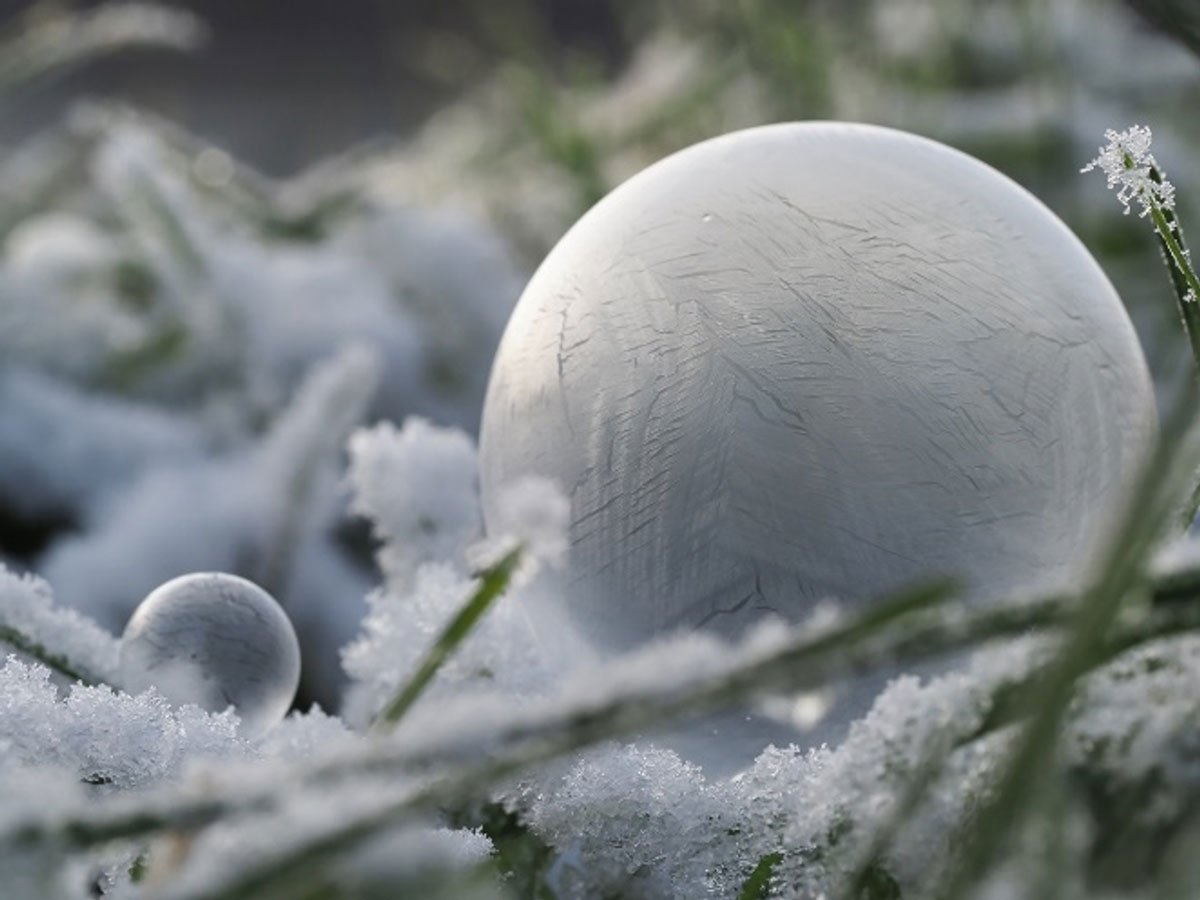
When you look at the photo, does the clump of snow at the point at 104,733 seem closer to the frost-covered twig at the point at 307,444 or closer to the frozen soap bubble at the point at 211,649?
the frozen soap bubble at the point at 211,649

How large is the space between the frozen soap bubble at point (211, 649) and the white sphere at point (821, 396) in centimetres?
12

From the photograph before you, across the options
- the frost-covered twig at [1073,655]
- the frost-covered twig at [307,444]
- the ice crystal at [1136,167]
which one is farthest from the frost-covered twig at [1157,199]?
the frost-covered twig at [307,444]

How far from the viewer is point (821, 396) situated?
0.53m

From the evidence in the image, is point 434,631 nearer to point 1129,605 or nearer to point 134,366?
point 1129,605

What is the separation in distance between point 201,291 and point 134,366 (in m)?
0.08

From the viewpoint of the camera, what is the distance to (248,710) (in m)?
0.60

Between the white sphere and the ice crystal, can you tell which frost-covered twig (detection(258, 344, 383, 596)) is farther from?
the ice crystal

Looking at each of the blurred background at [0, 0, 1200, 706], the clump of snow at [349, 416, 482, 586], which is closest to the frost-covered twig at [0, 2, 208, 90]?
the blurred background at [0, 0, 1200, 706]

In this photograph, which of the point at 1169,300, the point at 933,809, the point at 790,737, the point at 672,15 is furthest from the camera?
the point at 672,15

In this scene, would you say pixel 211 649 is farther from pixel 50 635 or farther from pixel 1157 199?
pixel 1157 199

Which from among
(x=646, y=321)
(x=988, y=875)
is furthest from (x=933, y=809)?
(x=646, y=321)

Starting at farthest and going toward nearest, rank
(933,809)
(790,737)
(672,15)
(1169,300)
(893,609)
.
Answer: (672,15)
(1169,300)
(790,737)
(933,809)
(893,609)

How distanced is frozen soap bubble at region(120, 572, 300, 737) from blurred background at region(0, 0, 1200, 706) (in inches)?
13.4

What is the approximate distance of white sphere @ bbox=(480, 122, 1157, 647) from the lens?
1.73 feet
